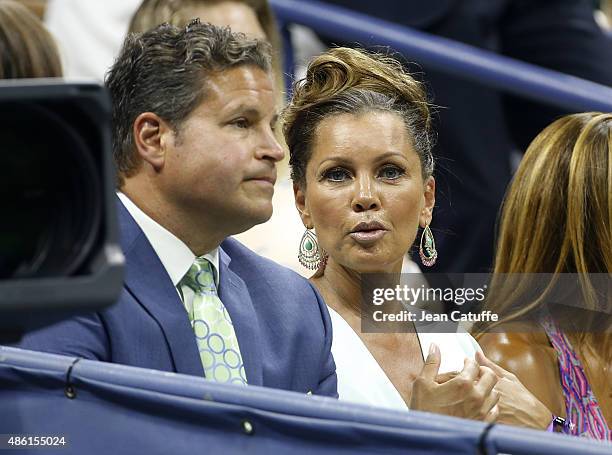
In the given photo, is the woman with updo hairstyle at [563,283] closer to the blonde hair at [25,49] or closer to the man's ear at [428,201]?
the man's ear at [428,201]

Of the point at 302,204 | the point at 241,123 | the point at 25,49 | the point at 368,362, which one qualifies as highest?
the point at 25,49

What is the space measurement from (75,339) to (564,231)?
809 millimetres

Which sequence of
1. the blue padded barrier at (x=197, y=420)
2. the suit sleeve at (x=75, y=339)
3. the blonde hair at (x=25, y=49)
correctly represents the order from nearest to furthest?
1. the blue padded barrier at (x=197, y=420)
2. the suit sleeve at (x=75, y=339)
3. the blonde hair at (x=25, y=49)

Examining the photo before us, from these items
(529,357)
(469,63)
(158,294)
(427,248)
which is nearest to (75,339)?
(158,294)

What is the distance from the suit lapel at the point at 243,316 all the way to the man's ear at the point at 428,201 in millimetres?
304

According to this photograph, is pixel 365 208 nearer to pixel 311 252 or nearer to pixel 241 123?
pixel 311 252

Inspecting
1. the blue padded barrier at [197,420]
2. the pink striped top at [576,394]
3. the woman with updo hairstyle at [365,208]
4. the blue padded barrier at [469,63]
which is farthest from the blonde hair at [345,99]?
the blue padded barrier at [469,63]

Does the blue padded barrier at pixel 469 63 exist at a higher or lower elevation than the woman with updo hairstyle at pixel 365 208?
higher

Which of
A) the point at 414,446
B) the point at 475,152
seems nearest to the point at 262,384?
the point at 414,446

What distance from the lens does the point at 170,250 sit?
213 centimetres

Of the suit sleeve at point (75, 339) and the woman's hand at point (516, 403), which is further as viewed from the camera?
the woman's hand at point (516, 403)

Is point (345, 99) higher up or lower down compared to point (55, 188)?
higher up

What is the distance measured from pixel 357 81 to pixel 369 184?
17 cm

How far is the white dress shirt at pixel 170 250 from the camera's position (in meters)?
2.11
